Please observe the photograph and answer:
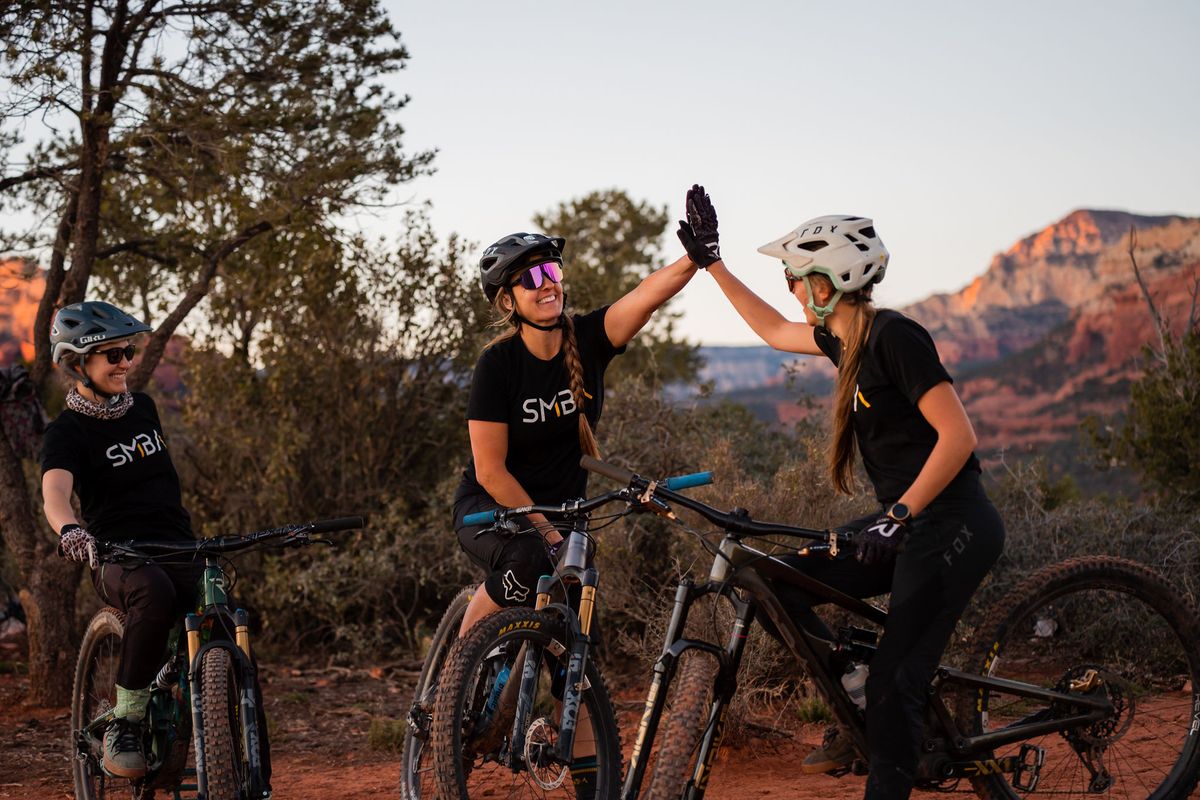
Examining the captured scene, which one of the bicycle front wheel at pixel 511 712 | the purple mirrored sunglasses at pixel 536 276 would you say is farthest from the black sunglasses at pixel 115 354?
the bicycle front wheel at pixel 511 712

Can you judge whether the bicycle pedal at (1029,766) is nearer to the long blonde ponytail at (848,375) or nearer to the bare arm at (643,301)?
the long blonde ponytail at (848,375)

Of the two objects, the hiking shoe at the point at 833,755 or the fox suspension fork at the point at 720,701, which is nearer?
the fox suspension fork at the point at 720,701

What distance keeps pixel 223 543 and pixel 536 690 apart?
4.78ft

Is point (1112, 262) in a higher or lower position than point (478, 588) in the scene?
higher

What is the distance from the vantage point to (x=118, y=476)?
17.8 ft

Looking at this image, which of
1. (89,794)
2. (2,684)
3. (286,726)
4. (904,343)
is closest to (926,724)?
(904,343)

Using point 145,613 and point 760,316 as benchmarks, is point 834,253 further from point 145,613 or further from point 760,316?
point 145,613

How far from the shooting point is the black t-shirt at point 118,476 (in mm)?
5340

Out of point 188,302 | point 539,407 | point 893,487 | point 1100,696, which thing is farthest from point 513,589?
point 188,302

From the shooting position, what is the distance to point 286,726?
884 centimetres

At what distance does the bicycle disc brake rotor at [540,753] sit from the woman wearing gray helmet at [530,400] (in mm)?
654

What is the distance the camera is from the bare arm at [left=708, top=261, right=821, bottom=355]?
4918 mm

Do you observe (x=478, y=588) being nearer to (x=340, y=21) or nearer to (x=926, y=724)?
(x=926, y=724)

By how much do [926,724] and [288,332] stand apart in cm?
931
